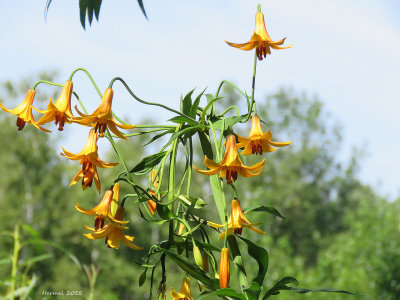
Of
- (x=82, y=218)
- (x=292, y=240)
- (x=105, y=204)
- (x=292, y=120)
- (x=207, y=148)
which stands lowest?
(x=105, y=204)

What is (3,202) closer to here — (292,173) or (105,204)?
(292,173)

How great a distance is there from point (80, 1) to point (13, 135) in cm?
2095

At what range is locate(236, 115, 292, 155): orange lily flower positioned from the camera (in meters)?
1.55

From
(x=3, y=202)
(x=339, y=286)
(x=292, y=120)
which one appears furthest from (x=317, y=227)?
(x=339, y=286)

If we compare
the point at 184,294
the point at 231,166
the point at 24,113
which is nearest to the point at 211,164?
the point at 231,166

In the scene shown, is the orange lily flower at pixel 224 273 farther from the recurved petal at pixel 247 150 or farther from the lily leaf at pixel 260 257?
the recurved petal at pixel 247 150

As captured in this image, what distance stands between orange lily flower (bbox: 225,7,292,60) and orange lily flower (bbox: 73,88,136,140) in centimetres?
45

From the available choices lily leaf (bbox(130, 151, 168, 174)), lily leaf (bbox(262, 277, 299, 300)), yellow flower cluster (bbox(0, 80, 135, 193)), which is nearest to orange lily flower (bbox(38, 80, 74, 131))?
yellow flower cluster (bbox(0, 80, 135, 193))

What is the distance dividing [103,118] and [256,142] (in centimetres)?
46

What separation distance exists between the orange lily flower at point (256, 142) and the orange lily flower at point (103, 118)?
1.19ft

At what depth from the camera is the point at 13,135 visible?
21047 mm

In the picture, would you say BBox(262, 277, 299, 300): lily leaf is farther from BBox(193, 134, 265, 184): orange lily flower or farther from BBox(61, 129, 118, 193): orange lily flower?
BBox(61, 129, 118, 193): orange lily flower

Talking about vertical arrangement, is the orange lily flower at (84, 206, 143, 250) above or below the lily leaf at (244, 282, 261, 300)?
below

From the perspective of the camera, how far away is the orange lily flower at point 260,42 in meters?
1.67
